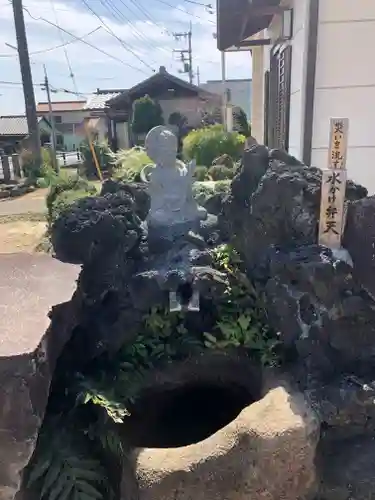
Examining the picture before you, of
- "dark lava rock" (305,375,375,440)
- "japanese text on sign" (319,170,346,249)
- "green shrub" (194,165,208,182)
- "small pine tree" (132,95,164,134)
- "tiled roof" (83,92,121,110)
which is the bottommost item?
"dark lava rock" (305,375,375,440)

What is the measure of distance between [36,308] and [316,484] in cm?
190

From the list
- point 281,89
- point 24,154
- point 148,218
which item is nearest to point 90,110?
point 24,154

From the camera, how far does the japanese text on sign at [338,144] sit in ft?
9.78

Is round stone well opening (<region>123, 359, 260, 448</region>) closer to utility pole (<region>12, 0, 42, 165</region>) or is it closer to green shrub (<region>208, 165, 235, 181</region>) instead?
green shrub (<region>208, 165, 235, 181</region>)

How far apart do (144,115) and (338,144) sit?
1696cm

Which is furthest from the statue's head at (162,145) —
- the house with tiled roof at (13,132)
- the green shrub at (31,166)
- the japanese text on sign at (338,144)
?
the house with tiled roof at (13,132)

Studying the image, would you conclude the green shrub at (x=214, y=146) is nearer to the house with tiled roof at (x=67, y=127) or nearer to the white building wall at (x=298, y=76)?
the white building wall at (x=298, y=76)

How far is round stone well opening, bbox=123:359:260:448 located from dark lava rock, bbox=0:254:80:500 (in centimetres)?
90

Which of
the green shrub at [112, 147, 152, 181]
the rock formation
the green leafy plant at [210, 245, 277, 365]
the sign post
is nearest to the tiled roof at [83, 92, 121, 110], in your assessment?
the green shrub at [112, 147, 152, 181]

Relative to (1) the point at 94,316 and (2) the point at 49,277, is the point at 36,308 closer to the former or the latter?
(2) the point at 49,277

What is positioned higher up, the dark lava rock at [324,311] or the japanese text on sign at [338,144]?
the japanese text on sign at [338,144]

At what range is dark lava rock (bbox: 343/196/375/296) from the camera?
2867 mm

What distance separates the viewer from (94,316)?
3391mm

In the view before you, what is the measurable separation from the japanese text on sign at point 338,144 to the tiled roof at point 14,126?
24.0m
